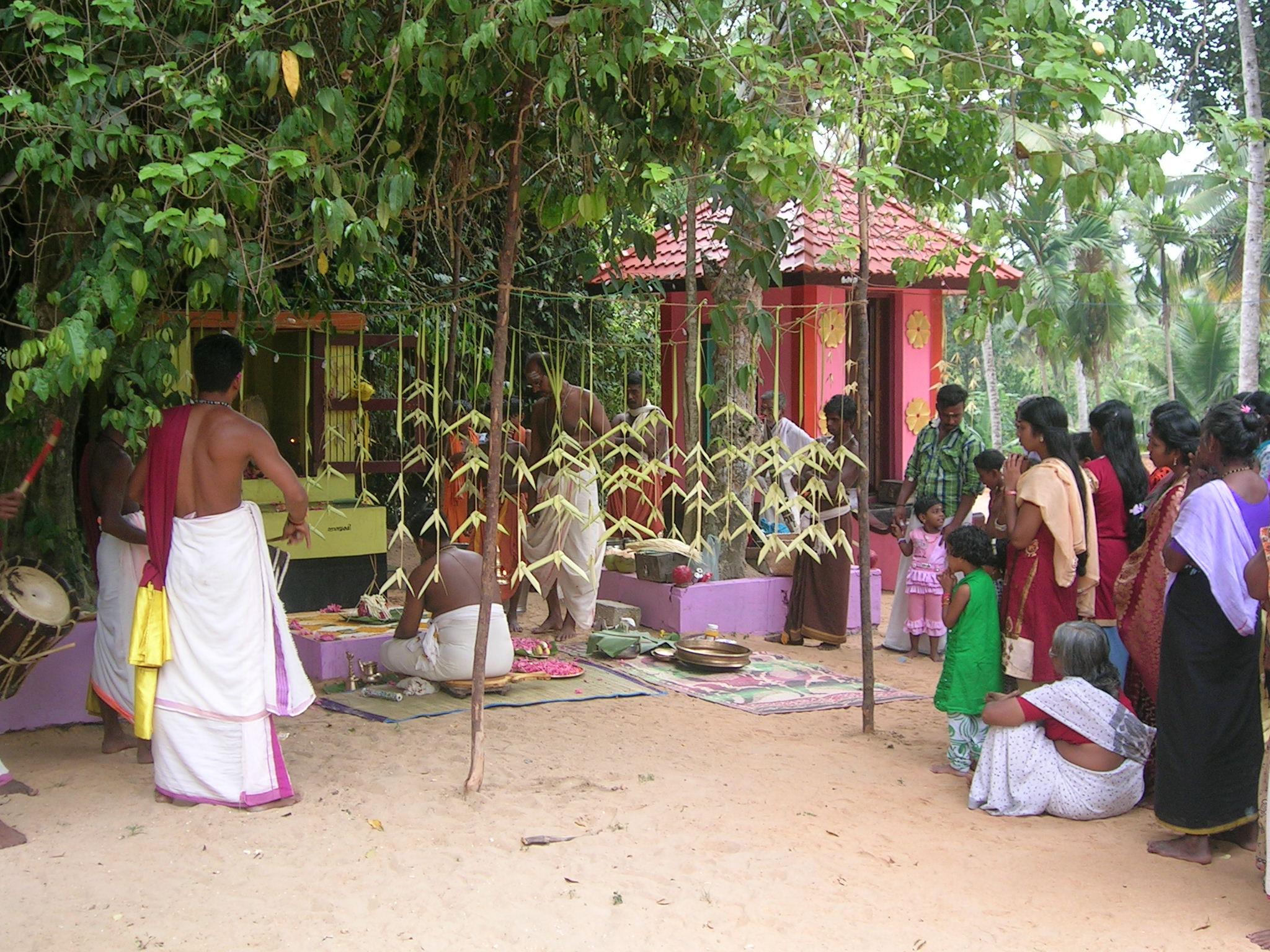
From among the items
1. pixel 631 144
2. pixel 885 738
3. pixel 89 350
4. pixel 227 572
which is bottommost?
pixel 885 738

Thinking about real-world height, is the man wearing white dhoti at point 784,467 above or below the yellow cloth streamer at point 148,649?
above

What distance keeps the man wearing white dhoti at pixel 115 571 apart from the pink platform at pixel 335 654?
1.51 metres

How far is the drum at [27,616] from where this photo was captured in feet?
15.1

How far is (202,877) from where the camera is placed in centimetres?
399

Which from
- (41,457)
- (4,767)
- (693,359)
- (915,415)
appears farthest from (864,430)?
(915,415)

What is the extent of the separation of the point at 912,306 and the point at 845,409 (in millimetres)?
4963

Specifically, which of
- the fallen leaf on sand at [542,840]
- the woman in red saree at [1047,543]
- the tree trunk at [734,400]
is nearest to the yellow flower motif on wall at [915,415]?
the tree trunk at [734,400]

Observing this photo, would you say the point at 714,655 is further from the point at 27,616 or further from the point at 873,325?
the point at 873,325

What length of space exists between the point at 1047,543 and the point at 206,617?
3.47 meters

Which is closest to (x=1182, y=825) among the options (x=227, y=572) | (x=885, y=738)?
(x=885, y=738)

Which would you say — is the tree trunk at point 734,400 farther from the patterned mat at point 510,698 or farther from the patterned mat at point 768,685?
the patterned mat at point 510,698

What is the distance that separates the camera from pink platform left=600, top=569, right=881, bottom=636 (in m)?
8.25

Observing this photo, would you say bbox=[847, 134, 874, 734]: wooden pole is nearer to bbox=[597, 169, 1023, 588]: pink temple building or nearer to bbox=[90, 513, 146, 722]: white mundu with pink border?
bbox=[90, 513, 146, 722]: white mundu with pink border

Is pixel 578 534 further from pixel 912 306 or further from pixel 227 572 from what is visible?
pixel 912 306
